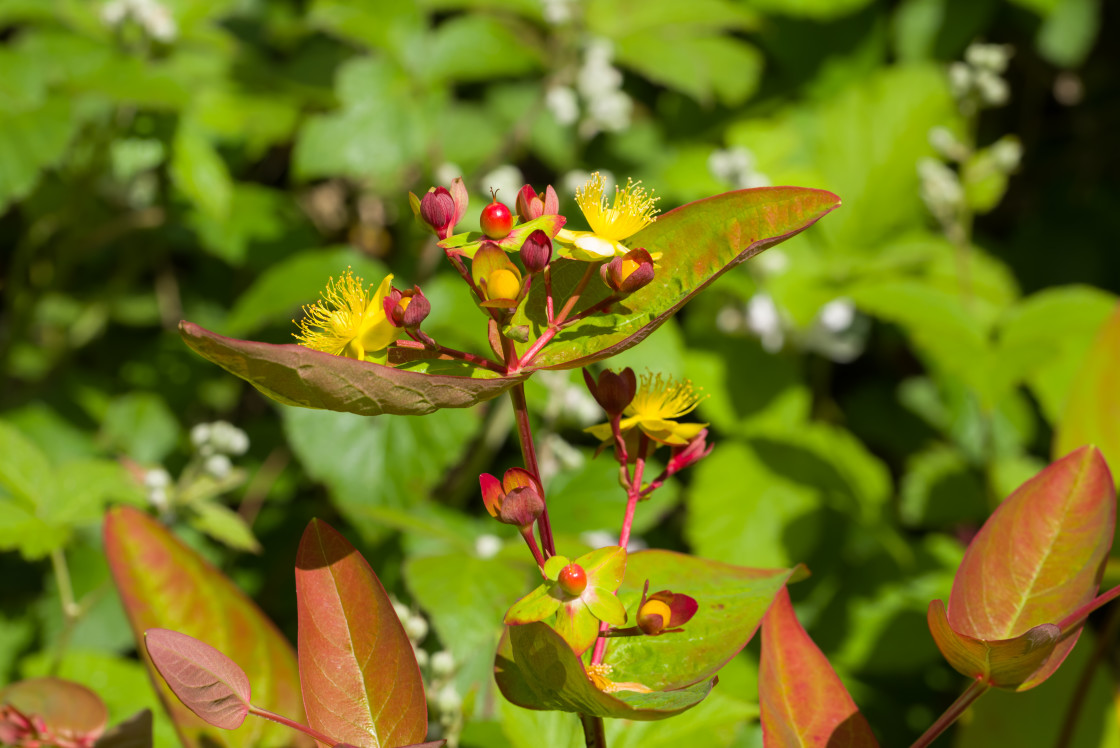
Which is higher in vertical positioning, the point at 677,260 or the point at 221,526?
the point at 677,260

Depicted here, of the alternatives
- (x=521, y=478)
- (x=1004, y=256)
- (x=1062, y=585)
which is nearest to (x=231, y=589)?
(x=521, y=478)

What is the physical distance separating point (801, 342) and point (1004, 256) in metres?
0.78

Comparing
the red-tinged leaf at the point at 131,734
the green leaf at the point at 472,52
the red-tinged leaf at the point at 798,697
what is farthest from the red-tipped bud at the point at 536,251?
the green leaf at the point at 472,52

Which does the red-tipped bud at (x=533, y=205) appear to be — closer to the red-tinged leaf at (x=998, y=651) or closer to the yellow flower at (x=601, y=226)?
the yellow flower at (x=601, y=226)

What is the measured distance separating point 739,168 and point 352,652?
50.7 inches

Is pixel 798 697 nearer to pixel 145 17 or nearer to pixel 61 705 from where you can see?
pixel 61 705

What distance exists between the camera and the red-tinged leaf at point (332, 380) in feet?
1.45

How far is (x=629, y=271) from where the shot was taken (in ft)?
1.78

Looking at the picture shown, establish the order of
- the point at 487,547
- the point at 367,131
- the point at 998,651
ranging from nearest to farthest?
the point at 998,651, the point at 487,547, the point at 367,131

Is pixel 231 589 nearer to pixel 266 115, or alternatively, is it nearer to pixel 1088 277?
pixel 266 115

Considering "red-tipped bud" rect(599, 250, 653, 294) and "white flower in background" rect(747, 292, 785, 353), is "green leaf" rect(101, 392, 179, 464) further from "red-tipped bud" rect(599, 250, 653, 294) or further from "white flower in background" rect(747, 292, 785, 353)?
"red-tipped bud" rect(599, 250, 653, 294)

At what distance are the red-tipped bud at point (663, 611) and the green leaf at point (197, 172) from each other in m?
1.25

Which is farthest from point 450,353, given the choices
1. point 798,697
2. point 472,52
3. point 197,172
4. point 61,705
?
point 472,52

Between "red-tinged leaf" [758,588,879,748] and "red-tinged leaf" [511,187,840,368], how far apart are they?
0.29 meters
